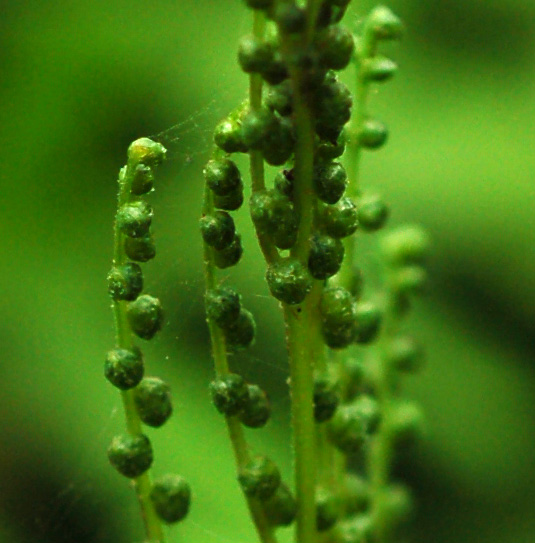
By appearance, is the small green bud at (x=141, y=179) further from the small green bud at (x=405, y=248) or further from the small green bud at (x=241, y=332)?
the small green bud at (x=405, y=248)

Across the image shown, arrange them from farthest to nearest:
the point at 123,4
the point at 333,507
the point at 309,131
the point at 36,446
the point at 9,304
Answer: the point at 123,4
the point at 9,304
the point at 36,446
the point at 333,507
the point at 309,131

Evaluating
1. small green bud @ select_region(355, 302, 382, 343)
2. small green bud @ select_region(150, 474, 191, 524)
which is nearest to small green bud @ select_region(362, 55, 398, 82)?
small green bud @ select_region(355, 302, 382, 343)

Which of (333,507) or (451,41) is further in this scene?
(451,41)

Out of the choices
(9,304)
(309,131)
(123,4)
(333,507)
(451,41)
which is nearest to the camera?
(309,131)

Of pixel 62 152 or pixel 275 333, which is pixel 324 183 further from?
pixel 62 152

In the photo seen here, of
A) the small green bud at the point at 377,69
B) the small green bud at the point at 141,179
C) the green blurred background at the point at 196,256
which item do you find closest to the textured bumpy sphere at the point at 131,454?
the small green bud at the point at 141,179

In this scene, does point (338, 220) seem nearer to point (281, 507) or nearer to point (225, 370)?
point (225, 370)

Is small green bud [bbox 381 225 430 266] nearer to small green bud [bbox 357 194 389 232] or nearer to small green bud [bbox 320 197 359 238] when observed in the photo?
small green bud [bbox 357 194 389 232]

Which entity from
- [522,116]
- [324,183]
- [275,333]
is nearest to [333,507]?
[324,183]
